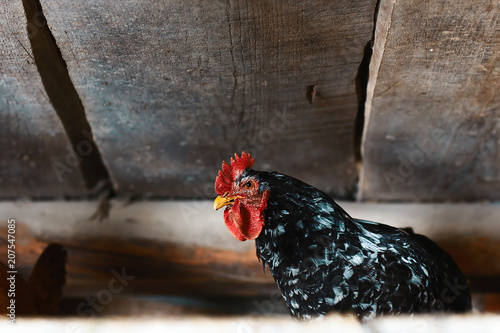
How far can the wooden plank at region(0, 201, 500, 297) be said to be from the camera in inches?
67.3

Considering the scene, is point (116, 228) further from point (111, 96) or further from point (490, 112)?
point (490, 112)

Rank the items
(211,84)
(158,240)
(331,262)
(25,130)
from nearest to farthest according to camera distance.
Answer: (331,262), (211,84), (25,130), (158,240)

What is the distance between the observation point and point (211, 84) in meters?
1.32

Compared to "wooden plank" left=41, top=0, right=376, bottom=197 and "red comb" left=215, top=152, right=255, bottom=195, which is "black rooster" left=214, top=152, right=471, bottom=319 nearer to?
"red comb" left=215, top=152, right=255, bottom=195

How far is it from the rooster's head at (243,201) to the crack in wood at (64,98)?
1.90 ft

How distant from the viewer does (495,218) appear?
1.66 metres

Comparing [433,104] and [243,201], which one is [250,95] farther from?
[433,104]

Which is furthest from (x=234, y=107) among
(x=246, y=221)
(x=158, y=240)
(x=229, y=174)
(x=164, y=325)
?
(x=164, y=325)

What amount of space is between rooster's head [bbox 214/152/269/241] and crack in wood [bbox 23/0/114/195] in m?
0.58

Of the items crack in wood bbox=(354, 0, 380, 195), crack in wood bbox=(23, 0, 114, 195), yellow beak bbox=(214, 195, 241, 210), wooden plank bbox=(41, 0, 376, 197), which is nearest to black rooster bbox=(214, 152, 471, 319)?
yellow beak bbox=(214, 195, 241, 210)

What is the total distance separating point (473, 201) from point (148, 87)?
1.30m

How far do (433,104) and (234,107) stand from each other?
2.03 ft

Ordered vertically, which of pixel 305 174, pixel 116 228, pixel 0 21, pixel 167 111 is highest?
pixel 0 21

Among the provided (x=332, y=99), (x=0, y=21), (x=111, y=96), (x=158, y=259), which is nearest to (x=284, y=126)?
(x=332, y=99)
